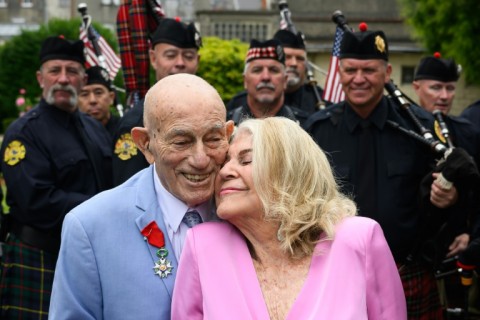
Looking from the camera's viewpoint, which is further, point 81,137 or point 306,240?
point 81,137

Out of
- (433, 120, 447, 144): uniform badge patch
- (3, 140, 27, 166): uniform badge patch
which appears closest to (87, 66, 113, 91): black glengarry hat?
(3, 140, 27, 166): uniform badge patch

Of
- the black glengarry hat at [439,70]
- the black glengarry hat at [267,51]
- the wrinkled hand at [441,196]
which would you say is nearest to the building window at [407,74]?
the black glengarry hat at [439,70]

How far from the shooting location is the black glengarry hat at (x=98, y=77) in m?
8.26

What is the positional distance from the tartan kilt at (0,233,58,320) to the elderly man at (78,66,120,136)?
2.92 meters

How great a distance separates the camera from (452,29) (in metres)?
19.5

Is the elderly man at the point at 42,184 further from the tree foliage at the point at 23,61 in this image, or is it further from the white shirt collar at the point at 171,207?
the tree foliage at the point at 23,61

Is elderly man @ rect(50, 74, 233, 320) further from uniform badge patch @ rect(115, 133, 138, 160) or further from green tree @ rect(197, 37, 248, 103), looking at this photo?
green tree @ rect(197, 37, 248, 103)

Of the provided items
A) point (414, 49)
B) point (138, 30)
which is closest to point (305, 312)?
point (138, 30)

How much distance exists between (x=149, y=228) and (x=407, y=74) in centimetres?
2577

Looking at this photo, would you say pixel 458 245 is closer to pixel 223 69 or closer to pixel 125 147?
pixel 125 147

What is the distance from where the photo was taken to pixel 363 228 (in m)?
3.00

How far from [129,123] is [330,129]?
120 cm

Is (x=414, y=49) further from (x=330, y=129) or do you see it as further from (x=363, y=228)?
(x=363, y=228)

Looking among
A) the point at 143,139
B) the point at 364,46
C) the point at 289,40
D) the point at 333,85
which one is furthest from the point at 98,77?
the point at 143,139
